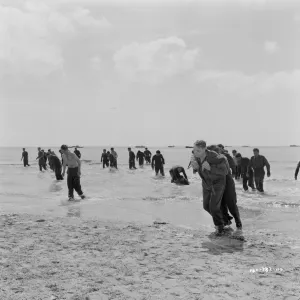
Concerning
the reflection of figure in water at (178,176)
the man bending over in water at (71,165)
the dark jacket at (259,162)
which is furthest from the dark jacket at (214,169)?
the reflection of figure in water at (178,176)

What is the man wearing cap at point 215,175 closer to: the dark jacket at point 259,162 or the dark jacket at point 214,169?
the dark jacket at point 214,169

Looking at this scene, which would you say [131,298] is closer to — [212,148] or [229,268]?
[229,268]

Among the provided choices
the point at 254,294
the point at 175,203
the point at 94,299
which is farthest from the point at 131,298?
the point at 175,203

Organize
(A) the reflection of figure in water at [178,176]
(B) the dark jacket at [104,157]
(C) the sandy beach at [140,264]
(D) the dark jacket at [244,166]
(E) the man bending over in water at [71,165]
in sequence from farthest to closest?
(B) the dark jacket at [104,157] → (A) the reflection of figure in water at [178,176] → (D) the dark jacket at [244,166] → (E) the man bending over in water at [71,165] → (C) the sandy beach at [140,264]

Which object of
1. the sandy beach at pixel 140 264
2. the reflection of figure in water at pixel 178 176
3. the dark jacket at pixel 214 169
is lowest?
the sandy beach at pixel 140 264

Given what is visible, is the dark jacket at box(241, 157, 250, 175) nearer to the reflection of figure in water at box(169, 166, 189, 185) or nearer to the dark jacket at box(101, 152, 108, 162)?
the reflection of figure in water at box(169, 166, 189, 185)

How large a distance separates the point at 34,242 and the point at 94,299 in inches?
108

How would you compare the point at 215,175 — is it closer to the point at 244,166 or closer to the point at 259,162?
the point at 259,162

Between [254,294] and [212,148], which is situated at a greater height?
[212,148]

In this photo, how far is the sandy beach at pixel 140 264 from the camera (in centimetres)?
400

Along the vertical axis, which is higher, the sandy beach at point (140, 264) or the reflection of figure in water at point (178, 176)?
the reflection of figure in water at point (178, 176)

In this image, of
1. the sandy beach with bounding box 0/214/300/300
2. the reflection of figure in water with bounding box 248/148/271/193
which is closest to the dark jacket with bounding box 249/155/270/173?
the reflection of figure in water with bounding box 248/148/271/193

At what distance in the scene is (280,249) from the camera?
589 cm

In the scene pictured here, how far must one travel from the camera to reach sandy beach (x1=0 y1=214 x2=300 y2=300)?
4.00 metres
